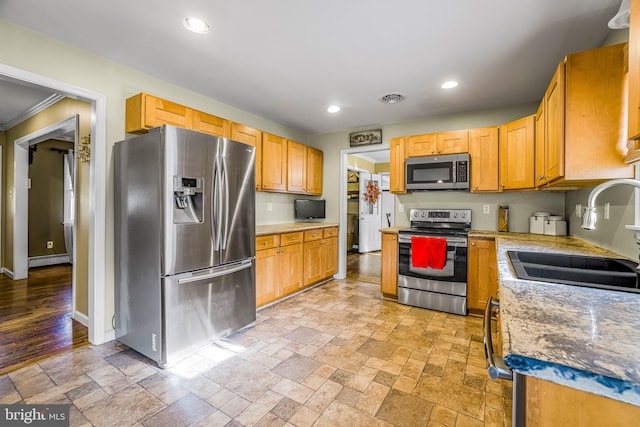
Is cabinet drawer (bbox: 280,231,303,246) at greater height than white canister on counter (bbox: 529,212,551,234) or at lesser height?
lesser

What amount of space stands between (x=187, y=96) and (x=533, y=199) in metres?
4.19

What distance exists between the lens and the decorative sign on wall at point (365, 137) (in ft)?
14.3

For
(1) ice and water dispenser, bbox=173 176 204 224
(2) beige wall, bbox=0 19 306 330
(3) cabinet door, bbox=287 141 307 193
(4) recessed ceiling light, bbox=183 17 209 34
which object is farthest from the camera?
(3) cabinet door, bbox=287 141 307 193

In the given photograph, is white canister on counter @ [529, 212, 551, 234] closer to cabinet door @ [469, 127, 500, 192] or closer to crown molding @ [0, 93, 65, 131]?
cabinet door @ [469, 127, 500, 192]

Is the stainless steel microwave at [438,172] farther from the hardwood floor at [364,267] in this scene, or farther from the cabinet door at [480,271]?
the hardwood floor at [364,267]

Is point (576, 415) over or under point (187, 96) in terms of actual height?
under

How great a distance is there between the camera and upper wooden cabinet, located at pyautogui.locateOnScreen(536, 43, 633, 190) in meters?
1.54

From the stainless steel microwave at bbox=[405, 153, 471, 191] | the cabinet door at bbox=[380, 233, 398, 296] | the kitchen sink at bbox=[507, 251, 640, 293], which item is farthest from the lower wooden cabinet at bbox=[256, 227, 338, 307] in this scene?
the kitchen sink at bbox=[507, 251, 640, 293]

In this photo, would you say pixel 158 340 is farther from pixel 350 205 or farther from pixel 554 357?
pixel 350 205

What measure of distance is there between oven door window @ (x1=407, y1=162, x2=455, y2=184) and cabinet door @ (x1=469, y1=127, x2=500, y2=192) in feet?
0.86

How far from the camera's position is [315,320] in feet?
9.80

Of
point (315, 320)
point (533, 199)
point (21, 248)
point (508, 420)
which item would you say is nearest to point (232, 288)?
point (315, 320)

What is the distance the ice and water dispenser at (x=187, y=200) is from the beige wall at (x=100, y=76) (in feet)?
2.74

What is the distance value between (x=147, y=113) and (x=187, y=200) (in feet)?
3.06
